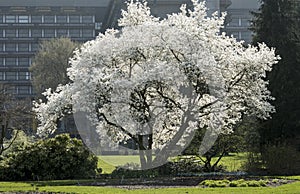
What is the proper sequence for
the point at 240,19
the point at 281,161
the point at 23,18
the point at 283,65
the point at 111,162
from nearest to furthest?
the point at 281,161 < the point at 283,65 < the point at 111,162 < the point at 23,18 < the point at 240,19

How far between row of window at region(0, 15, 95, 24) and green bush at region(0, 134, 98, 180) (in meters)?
77.5

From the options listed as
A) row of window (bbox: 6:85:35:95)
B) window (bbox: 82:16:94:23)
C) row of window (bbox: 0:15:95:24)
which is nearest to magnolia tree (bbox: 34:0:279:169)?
row of window (bbox: 6:85:35:95)

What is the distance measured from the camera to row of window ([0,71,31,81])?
3912 inches

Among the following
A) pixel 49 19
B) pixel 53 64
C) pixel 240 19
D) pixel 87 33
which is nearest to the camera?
pixel 53 64

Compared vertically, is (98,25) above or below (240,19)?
below

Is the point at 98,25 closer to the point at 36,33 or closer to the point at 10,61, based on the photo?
the point at 36,33

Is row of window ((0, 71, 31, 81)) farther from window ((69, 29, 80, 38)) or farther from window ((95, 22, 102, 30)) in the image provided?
window ((95, 22, 102, 30))

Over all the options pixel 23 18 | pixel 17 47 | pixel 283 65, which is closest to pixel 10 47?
pixel 17 47

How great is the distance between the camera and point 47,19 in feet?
331

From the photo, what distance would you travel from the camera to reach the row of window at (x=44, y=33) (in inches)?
3922

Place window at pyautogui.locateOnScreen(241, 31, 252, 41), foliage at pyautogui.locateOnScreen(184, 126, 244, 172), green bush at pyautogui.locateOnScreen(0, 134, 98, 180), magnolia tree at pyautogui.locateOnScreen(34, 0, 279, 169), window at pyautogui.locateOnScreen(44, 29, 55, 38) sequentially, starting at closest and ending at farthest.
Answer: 1. green bush at pyautogui.locateOnScreen(0, 134, 98, 180)
2. magnolia tree at pyautogui.locateOnScreen(34, 0, 279, 169)
3. foliage at pyautogui.locateOnScreen(184, 126, 244, 172)
4. window at pyautogui.locateOnScreen(241, 31, 252, 41)
5. window at pyautogui.locateOnScreen(44, 29, 55, 38)

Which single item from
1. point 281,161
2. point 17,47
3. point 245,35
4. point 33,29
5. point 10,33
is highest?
point 33,29

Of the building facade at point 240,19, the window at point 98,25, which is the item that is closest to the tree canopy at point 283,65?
the building facade at point 240,19

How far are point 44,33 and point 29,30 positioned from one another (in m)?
2.86
